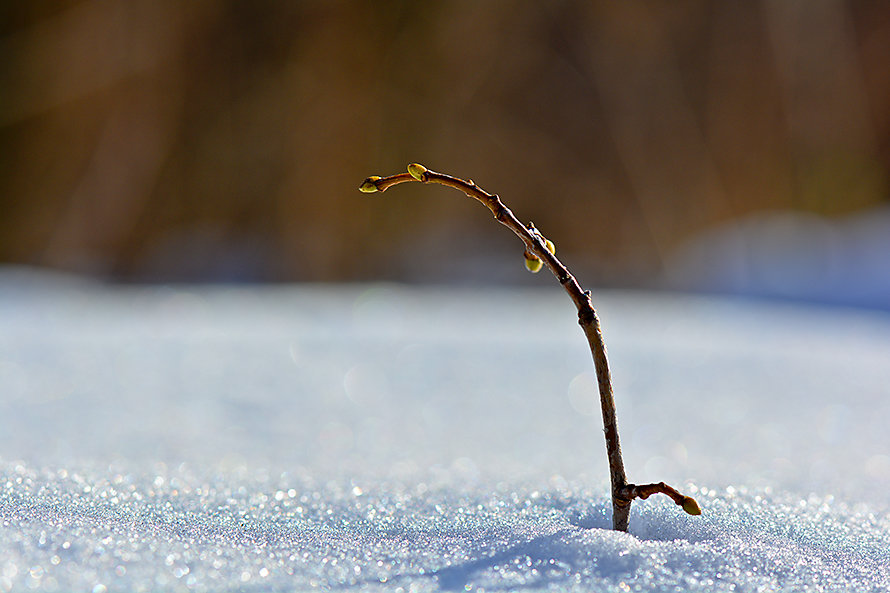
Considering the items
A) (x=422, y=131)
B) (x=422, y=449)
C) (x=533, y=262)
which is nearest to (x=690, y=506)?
(x=533, y=262)

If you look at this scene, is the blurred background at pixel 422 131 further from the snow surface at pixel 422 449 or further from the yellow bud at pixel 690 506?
the yellow bud at pixel 690 506

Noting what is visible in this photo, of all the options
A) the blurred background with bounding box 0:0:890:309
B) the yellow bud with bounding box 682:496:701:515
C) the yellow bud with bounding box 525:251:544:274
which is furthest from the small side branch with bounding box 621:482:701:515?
the blurred background with bounding box 0:0:890:309

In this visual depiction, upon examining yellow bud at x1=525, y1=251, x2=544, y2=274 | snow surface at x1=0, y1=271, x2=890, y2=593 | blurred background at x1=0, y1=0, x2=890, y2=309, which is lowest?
snow surface at x1=0, y1=271, x2=890, y2=593

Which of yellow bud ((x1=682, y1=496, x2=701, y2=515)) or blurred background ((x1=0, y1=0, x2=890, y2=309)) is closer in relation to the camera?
yellow bud ((x1=682, y1=496, x2=701, y2=515))

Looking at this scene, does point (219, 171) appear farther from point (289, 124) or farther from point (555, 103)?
point (555, 103)

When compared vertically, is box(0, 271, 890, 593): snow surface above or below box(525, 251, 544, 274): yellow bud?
below

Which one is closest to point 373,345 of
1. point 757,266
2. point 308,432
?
point 308,432

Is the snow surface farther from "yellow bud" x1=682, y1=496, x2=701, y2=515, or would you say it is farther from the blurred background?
the blurred background

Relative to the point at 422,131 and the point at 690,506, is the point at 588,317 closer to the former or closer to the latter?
the point at 690,506
